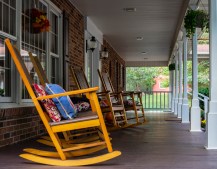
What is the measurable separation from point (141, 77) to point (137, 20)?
17682 millimetres

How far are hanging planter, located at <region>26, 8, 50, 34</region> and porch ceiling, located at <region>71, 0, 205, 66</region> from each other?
193 centimetres

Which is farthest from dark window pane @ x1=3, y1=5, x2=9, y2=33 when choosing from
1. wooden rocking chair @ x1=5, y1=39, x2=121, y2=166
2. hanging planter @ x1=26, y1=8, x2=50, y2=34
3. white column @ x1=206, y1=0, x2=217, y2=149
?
white column @ x1=206, y1=0, x2=217, y2=149

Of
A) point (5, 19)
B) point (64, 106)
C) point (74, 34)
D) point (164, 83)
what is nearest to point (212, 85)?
point (64, 106)

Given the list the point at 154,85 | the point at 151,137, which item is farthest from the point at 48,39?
the point at 154,85

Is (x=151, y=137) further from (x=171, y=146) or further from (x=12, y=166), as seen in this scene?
(x=12, y=166)

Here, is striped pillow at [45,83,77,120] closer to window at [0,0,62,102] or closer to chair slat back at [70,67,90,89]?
window at [0,0,62,102]

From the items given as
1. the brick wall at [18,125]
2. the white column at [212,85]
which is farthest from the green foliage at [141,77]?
the white column at [212,85]

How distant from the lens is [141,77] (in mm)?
26578

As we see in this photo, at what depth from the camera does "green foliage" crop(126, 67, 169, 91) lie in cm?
2653

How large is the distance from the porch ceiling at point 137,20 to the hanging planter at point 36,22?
1.93 metres

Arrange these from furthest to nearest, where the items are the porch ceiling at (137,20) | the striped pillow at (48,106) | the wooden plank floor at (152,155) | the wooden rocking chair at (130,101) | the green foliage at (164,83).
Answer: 1. the green foliage at (164,83)
2. the porch ceiling at (137,20)
3. the wooden rocking chair at (130,101)
4. the striped pillow at (48,106)
5. the wooden plank floor at (152,155)

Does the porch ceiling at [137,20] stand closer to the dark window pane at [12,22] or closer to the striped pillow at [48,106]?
the dark window pane at [12,22]

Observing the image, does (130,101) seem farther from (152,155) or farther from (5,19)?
(152,155)

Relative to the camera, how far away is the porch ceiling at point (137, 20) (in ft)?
24.4
